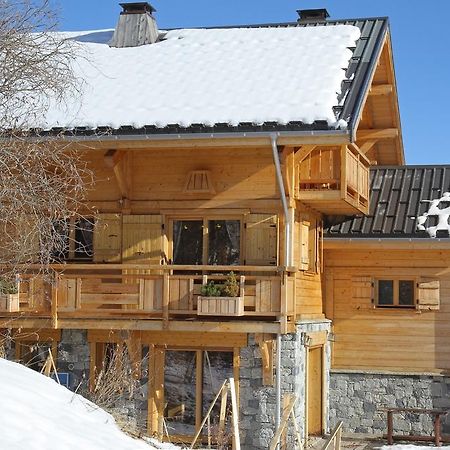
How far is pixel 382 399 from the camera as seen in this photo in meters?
18.9

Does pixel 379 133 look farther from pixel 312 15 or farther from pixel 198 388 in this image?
pixel 198 388

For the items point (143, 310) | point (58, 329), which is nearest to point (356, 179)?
point (143, 310)

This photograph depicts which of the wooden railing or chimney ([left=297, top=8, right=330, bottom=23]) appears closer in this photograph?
the wooden railing

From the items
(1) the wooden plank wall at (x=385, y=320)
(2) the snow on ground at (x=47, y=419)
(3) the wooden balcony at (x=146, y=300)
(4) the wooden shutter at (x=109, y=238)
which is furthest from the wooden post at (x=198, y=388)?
(2) the snow on ground at (x=47, y=419)

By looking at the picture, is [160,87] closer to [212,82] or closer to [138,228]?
[212,82]

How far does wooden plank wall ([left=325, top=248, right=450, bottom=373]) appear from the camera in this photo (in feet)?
61.9

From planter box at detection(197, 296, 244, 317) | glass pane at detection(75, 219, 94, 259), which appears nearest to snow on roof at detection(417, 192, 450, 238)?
planter box at detection(197, 296, 244, 317)

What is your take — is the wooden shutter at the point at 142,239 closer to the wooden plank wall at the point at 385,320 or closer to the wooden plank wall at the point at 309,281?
the wooden plank wall at the point at 309,281

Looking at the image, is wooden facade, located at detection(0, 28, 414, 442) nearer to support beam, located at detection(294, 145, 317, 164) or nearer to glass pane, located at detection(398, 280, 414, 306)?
support beam, located at detection(294, 145, 317, 164)

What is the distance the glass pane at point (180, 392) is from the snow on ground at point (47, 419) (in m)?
6.96

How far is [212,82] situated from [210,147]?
221 cm

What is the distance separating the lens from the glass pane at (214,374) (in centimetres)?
1667

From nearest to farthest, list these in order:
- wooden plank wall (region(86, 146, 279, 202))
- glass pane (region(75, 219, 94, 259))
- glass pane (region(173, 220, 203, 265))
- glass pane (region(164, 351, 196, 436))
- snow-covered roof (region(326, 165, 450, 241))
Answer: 1. wooden plank wall (region(86, 146, 279, 202))
2. glass pane (region(164, 351, 196, 436))
3. glass pane (region(173, 220, 203, 265))
4. glass pane (region(75, 219, 94, 259))
5. snow-covered roof (region(326, 165, 450, 241))

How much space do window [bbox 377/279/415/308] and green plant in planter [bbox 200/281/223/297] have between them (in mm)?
5083
